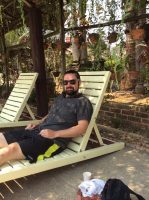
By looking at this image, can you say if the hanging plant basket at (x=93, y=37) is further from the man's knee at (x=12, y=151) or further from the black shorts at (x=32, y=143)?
the man's knee at (x=12, y=151)

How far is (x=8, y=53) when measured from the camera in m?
8.40

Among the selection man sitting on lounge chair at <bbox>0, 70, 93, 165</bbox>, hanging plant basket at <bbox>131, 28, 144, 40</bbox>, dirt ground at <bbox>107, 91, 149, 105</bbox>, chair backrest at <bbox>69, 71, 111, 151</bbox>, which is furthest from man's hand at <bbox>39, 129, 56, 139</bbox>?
dirt ground at <bbox>107, 91, 149, 105</bbox>

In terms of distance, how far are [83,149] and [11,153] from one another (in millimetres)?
862

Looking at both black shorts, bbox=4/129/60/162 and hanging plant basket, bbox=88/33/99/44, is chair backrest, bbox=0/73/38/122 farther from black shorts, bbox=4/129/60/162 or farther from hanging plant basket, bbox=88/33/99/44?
black shorts, bbox=4/129/60/162

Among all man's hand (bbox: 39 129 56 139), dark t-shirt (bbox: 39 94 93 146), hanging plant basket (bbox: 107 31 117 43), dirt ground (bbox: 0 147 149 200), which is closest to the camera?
dirt ground (bbox: 0 147 149 200)

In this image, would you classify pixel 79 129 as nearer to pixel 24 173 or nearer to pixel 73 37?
pixel 24 173

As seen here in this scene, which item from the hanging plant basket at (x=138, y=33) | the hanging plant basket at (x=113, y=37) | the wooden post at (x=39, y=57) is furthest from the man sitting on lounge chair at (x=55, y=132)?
the wooden post at (x=39, y=57)

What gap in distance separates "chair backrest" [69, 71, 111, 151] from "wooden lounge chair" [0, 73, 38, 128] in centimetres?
134

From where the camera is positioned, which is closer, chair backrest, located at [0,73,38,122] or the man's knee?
the man's knee

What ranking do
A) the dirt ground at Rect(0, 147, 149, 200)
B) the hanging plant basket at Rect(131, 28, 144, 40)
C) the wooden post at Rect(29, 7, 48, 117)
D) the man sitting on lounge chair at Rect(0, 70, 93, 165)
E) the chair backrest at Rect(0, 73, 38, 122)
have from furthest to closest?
the wooden post at Rect(29, 7, 48, 117), the chair backrest at Rect(0, 73, 38, 122), the hanging plant basket at Rect(131, 28, 144, 40), the man sitting on lounge chair at Rect(0, 70, 93, 165), the dirt ground at Rect(0, 147, 149, 200)

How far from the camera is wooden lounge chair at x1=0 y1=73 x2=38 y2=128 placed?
5434 mm

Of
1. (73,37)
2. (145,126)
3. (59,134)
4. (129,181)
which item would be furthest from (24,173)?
(73,37)

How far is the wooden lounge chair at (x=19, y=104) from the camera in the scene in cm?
543

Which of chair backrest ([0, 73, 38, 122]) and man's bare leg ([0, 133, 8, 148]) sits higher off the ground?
chair backrest ([0, 73, 38, 122])
